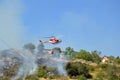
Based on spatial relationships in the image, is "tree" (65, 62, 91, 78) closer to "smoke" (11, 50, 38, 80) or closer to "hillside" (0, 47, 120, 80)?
"hillside" (0, 47, 120, 80)

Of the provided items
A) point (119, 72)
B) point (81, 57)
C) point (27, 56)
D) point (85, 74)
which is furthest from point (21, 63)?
point (81, 57)

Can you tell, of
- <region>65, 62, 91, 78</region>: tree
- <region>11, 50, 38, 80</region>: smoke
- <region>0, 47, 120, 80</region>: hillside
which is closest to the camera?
<region>11, 50, 38, 80</region>: smoke

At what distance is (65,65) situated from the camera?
430ft

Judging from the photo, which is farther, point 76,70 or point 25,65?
point 76,70

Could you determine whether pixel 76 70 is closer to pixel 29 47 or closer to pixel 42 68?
pixel 42 68

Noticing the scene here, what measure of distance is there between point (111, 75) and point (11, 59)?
1405 inches

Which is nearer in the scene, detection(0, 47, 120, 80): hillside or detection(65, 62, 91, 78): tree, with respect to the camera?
detection(0, 47, 120, 80): hillside

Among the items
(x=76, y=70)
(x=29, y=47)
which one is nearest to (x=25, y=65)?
(x=29, y=47)

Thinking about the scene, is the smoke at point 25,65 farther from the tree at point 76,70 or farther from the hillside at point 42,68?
the tree at point 76,70

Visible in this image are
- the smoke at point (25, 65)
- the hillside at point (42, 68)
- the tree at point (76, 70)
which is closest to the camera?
the smoke at point (25, 65)

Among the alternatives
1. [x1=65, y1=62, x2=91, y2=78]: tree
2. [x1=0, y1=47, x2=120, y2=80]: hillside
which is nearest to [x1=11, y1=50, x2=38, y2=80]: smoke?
[x1=0, y1=47, x2=120, y2=80]: hillside

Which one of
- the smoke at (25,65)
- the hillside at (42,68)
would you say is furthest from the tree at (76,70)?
the smoke at (25,65)

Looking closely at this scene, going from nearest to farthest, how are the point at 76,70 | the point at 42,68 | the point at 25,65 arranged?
the point at 25,65
the point at 42,68
the point at 76,70

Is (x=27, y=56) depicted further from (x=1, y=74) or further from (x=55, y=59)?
(x=55, y=59)
